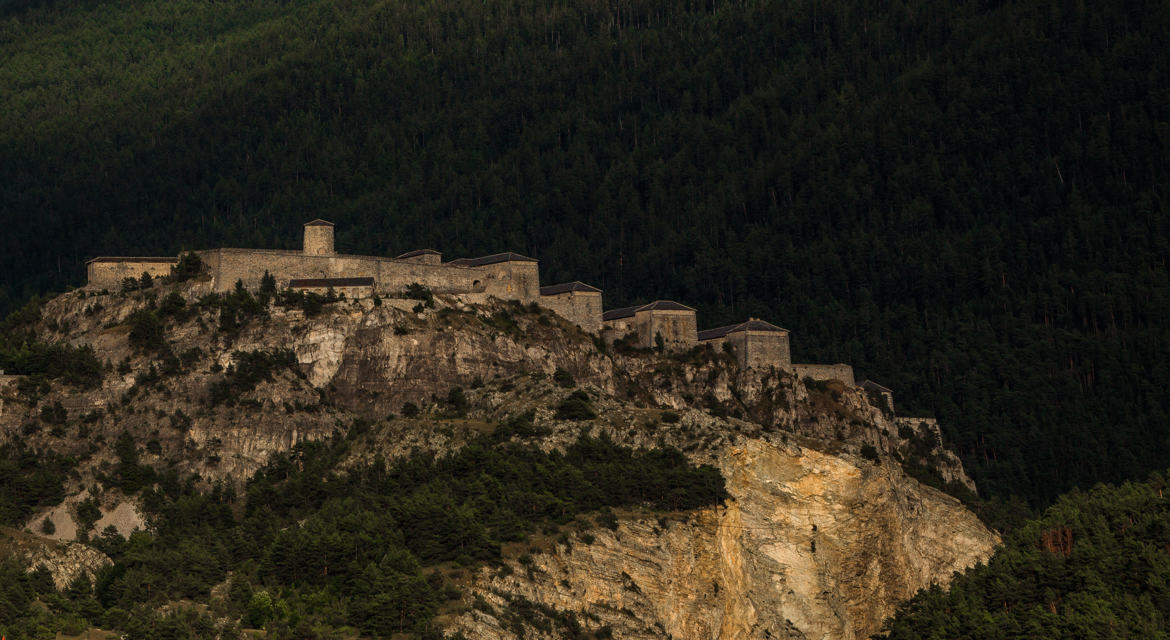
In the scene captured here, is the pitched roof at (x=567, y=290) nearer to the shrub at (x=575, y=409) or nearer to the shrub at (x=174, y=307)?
the shrub at (x=575, y=409)

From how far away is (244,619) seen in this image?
301 feet

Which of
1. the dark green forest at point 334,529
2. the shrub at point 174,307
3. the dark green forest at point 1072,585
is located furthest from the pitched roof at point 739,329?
the shrub at point 174,307

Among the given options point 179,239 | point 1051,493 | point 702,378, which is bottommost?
point 1051,493

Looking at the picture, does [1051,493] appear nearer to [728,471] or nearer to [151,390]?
[728,471]

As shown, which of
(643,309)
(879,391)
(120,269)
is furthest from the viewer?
(879,391)

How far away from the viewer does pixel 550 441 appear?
115938 millimetres

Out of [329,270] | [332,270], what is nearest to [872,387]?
[332,270]

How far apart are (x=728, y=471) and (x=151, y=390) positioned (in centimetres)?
4010

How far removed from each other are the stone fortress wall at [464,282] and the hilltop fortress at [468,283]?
74mm

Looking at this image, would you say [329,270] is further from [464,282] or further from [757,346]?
[757,346]

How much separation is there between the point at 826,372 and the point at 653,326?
16882 mm

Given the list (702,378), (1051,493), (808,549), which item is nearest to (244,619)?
(808,549)

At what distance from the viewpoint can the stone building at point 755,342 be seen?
14150 centimetres

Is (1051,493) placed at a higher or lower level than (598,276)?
lower
